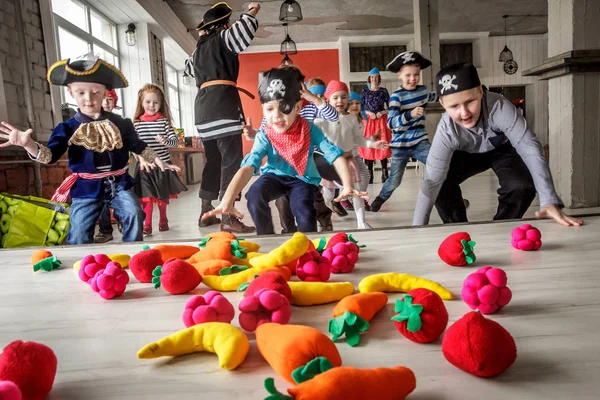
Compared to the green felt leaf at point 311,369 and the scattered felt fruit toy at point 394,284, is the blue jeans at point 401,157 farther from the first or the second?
the green felt leaf at point 311,369

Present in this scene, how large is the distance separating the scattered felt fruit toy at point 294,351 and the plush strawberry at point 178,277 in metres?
0.39

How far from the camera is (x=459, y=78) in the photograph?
1.63 m

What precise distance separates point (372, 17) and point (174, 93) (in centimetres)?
288

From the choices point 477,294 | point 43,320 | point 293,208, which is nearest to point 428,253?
point 477,294

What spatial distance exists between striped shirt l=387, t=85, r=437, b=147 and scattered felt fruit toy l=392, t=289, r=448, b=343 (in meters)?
2.03

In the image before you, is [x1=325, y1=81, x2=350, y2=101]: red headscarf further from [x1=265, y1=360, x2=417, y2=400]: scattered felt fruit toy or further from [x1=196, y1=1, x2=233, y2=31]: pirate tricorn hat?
[x1=265, y1=360, x2=417, y2=400]: scattered felt fruit toy

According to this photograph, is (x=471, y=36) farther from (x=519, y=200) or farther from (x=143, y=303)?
(x=143, y=303)

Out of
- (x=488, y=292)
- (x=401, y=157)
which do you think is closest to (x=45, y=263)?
(x=488, y=292)

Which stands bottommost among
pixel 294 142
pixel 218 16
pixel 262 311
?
pixel 262 311

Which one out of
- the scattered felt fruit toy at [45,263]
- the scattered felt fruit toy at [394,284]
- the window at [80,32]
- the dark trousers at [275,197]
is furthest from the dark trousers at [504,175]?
the window at [80,32]

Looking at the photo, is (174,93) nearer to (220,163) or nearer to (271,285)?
(220,163)

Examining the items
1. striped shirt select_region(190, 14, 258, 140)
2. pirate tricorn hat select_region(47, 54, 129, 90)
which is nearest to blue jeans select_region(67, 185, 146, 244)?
pirate tricorn hat select_region(47, 54, 129, 90)

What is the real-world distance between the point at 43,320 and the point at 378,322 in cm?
61

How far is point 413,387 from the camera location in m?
0.54
